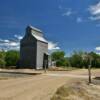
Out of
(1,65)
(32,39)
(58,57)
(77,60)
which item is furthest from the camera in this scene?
(58,57)

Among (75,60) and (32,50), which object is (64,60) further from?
(32,50)

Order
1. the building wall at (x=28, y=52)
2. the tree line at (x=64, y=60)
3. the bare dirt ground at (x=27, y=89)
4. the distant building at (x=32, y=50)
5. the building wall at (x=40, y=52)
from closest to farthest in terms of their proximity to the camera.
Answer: the bare dirt ground at (x=27, y=89) → the distant building at (x=32, y=50) → the building wall at (x=28, y=52) → the building wall at (x=40, y=52) → the tree line at (x=64, y=60)

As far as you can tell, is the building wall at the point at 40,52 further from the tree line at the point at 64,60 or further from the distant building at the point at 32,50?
the tree line at the point at 64,60

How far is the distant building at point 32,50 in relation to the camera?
68.4m

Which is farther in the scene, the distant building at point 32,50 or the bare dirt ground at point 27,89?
the distant building at point 32,50

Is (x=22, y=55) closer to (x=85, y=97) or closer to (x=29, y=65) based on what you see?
(x=29, y=65)

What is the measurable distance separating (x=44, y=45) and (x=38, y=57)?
15.7 feet

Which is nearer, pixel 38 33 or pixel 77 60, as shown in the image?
pixel 38 33

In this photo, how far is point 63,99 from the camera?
1417cm

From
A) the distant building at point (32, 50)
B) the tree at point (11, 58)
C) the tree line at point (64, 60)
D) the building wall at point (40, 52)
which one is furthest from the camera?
the tree at point (11, 58)

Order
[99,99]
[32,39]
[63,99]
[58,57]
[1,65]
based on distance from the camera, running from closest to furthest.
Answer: [63,99] → [99,99] → [32,39] → [1,65] → [58,57]

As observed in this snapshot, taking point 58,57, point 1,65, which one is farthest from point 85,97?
point 58,57

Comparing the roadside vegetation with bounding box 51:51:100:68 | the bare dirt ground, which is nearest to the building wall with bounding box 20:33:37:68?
the roadside vegetation with bounding box 51:51:100:68

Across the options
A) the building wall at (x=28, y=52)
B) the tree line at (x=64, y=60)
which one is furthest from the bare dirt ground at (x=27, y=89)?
the tree line at (x=64, y=60)
